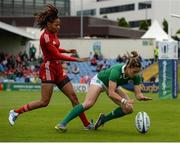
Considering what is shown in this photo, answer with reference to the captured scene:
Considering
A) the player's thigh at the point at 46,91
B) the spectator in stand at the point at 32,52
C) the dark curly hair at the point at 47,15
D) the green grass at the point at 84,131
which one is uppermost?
the dark curly hair at the point at 47,15

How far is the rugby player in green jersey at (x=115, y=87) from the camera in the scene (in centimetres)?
1121

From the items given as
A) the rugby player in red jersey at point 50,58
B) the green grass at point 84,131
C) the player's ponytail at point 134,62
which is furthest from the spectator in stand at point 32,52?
the player's ponytail at point 134,62

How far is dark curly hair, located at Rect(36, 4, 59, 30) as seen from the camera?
11.6 m

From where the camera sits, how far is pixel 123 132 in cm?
1185

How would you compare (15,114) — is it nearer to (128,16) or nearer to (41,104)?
(41,104)

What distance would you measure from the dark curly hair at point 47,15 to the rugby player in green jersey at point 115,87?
4.63 feet

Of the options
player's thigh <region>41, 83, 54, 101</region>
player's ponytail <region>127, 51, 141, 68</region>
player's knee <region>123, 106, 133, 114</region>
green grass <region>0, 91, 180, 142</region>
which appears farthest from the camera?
player's thigh <region>41, 83, 54, 101</region>

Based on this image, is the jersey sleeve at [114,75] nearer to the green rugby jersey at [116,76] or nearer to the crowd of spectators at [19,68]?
the green rugby jersey at [116,76]

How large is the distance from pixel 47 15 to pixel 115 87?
187 cm

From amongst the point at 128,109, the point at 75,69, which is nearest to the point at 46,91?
the point at 128,109

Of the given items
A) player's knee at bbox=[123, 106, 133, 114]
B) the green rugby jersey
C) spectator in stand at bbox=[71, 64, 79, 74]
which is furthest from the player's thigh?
spectator in stand at bbox=[71, 64, 79, 74]

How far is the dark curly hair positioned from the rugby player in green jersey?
4.63ft

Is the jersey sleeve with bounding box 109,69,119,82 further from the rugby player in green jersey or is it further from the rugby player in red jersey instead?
the rugby player in red jersey

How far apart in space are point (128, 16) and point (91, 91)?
98945 millimetres
